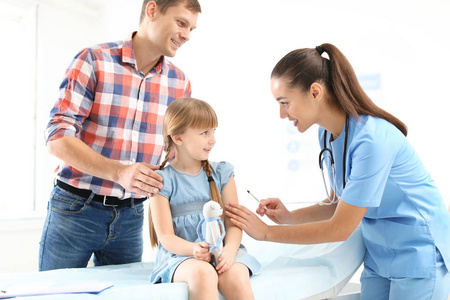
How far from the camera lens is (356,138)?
1.46 meters

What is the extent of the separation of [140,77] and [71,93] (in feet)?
→ 1.03

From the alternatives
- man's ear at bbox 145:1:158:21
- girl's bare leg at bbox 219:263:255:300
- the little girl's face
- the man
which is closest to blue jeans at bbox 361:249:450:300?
girl's bare leg at bbox 219:263:255:300

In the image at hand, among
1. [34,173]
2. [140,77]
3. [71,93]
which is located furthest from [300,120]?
[34,173]

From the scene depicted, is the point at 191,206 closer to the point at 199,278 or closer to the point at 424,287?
the point at 199,278

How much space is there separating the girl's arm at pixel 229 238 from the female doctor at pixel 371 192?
4cm

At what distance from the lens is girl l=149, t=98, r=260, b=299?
1373 millimetres

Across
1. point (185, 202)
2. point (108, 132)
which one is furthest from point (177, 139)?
point (108, 132)

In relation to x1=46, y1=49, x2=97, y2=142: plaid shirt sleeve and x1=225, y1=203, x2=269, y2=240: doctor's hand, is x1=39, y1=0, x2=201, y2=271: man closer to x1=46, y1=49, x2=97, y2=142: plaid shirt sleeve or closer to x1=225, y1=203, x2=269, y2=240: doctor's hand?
x1=46, y1=49, x2=97, y2=142: plaid shirt sleeve

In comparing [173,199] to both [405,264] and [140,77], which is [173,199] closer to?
[140,77]

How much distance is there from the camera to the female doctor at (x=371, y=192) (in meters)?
1.43

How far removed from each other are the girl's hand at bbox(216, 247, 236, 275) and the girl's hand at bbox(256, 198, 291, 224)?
0.37 meters

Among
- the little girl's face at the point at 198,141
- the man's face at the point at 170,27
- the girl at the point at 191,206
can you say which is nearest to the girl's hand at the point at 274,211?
the girl at the point at 191,206

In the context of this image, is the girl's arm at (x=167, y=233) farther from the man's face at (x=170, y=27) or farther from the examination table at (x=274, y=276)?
the man's face at (x=170, y=27)

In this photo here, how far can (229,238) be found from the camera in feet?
5.03
